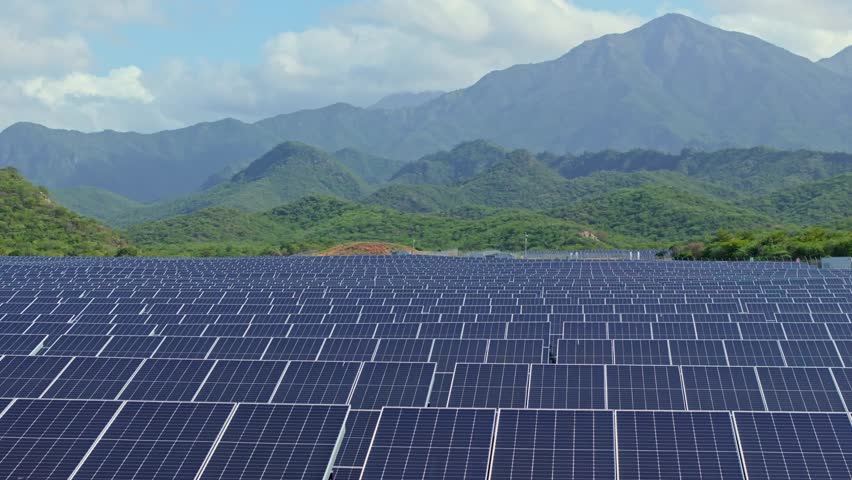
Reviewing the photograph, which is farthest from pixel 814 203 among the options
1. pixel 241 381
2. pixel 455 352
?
pixel 241 381

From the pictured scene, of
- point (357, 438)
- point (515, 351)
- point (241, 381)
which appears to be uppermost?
point (357, 438)

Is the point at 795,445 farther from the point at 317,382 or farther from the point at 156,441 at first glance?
the point at 317,382

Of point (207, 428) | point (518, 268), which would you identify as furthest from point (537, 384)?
point (518, 268)

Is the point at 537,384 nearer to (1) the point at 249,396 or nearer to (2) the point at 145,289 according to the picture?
(1) the point at 249,396

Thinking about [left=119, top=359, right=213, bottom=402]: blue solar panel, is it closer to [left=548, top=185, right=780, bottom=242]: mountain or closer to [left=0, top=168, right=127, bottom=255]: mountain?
[left=0, top=168, right=127, bottom=255]: mountain

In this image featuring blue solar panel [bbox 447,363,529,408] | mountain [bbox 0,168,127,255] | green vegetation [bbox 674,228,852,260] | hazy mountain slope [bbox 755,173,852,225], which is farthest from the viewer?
hazy mountain slope [bbox 755,173,852,225]

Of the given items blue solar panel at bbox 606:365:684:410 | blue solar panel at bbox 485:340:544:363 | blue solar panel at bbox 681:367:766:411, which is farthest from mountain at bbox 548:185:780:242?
blue solar panel at bbox 606:365:684:410
